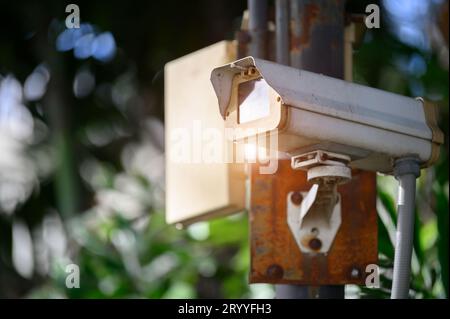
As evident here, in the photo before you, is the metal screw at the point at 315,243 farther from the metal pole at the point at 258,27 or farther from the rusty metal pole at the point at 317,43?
the metal pole at the point at 258,27

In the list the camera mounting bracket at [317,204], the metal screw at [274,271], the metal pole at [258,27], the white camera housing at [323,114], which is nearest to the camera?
the white camera housing at [323,114]

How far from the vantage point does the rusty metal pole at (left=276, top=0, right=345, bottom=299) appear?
2.62 m

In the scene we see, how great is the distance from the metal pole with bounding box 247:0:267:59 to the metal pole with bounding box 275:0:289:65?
0.06 meters

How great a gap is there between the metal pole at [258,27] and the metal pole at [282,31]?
63 millimetres

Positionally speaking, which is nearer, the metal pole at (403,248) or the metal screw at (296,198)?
the metal pole at (403,248)

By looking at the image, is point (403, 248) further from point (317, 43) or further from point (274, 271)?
point (317, 43)

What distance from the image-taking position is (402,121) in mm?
2367

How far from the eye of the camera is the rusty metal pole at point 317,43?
2.62 m

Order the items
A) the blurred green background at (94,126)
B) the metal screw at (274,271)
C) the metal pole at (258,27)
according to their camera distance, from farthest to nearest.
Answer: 1. the blurred green background at (94,126)
2. the metal pole at (258,27)
3. the metal screw at (274,271)

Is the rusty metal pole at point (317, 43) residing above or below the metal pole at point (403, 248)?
above

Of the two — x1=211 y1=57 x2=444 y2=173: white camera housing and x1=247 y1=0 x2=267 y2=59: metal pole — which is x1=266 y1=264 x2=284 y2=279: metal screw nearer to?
x1=211 y1=57 x2=444 y2=173: white camera housing

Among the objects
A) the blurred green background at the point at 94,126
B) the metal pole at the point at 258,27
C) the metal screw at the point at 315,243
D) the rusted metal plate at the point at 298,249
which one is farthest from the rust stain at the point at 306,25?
the blurred green background at the point at 94,126

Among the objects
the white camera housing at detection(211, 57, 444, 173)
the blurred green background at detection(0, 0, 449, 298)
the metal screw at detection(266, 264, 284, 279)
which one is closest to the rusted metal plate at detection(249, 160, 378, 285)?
the metal screw at detection(266, 264, 284, 279)

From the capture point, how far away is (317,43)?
266 centimetres
